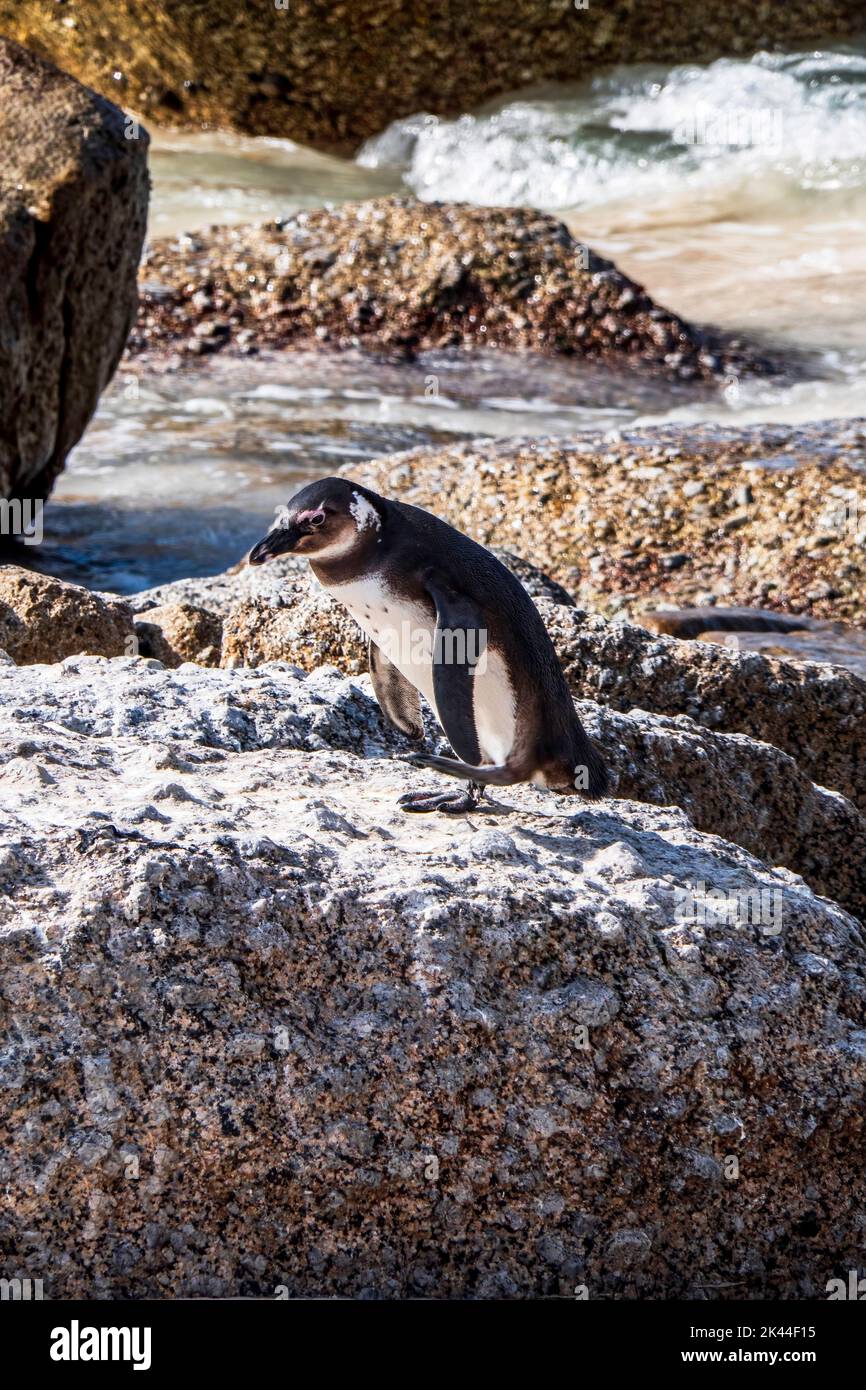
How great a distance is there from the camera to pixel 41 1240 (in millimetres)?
2221

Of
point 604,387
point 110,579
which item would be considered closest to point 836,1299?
point 110,579

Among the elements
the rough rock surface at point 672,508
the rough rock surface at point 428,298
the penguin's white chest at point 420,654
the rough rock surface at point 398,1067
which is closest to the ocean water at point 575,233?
the rough rock surface at point 428,298

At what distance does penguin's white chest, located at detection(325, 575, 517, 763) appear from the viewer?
3.01m

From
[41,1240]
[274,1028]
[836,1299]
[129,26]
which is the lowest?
[836,1299]

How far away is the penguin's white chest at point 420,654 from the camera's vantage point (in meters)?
3.01

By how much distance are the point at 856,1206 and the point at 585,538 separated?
5.09 meters

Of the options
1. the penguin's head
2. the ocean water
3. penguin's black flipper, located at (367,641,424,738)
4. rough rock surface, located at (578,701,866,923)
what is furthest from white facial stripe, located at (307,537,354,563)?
the ocean water

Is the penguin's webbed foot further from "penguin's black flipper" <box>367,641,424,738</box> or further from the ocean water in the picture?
the ocean water

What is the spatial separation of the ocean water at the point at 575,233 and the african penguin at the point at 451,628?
17.2 ft

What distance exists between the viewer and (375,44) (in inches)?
875

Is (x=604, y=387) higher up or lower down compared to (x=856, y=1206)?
higher up

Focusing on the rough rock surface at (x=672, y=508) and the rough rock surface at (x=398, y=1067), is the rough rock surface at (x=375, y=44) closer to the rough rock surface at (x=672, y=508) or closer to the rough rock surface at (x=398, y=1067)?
the rough rock surface at (x=672, y=508)
